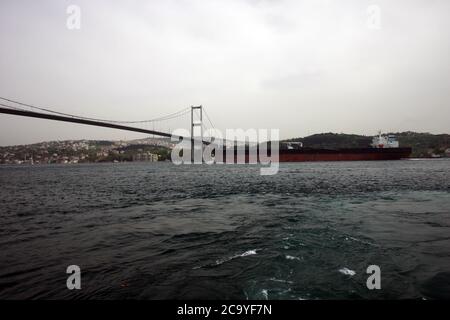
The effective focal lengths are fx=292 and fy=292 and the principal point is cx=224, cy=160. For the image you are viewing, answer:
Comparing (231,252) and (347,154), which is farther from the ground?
(347,154)

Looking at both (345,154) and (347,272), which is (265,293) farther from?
(345,154)

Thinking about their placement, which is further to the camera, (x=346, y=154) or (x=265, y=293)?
(x=346, y=154)

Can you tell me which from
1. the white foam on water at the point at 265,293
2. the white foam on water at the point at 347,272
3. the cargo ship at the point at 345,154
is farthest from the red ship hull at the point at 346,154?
the white foam on water at the point at 265,293

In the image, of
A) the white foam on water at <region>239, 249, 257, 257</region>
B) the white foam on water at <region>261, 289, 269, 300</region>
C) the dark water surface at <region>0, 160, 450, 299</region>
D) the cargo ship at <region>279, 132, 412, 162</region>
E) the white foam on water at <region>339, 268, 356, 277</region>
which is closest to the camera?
the white foam on water at <region>261, 289, 269, 300</region>

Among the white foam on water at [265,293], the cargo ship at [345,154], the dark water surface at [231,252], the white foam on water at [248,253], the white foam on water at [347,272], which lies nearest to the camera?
the white foam on water at [265,293]

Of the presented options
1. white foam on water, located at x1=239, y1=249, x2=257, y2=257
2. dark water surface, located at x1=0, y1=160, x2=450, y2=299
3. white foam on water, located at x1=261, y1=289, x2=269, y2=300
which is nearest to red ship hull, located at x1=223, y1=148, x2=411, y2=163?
dark water surface, located at x1=0, y1=160, x2=450, y2=299

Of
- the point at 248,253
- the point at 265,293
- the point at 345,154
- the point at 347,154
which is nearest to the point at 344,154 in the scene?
the point at 345,154

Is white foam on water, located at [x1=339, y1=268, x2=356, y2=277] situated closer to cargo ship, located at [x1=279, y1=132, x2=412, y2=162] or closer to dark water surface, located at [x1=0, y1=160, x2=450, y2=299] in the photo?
dark water surface, located at [x1=0, y1=160, x2=450, y2=299]

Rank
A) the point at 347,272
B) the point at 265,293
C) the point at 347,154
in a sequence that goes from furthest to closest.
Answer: the point at 347,154
the point at 347,272
the point at 265,293

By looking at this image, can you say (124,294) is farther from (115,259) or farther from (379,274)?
(379,274)

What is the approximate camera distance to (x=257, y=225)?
8.57 meters

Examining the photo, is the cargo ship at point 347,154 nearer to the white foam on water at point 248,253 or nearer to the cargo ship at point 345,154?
the cargo ship at point 345,154
